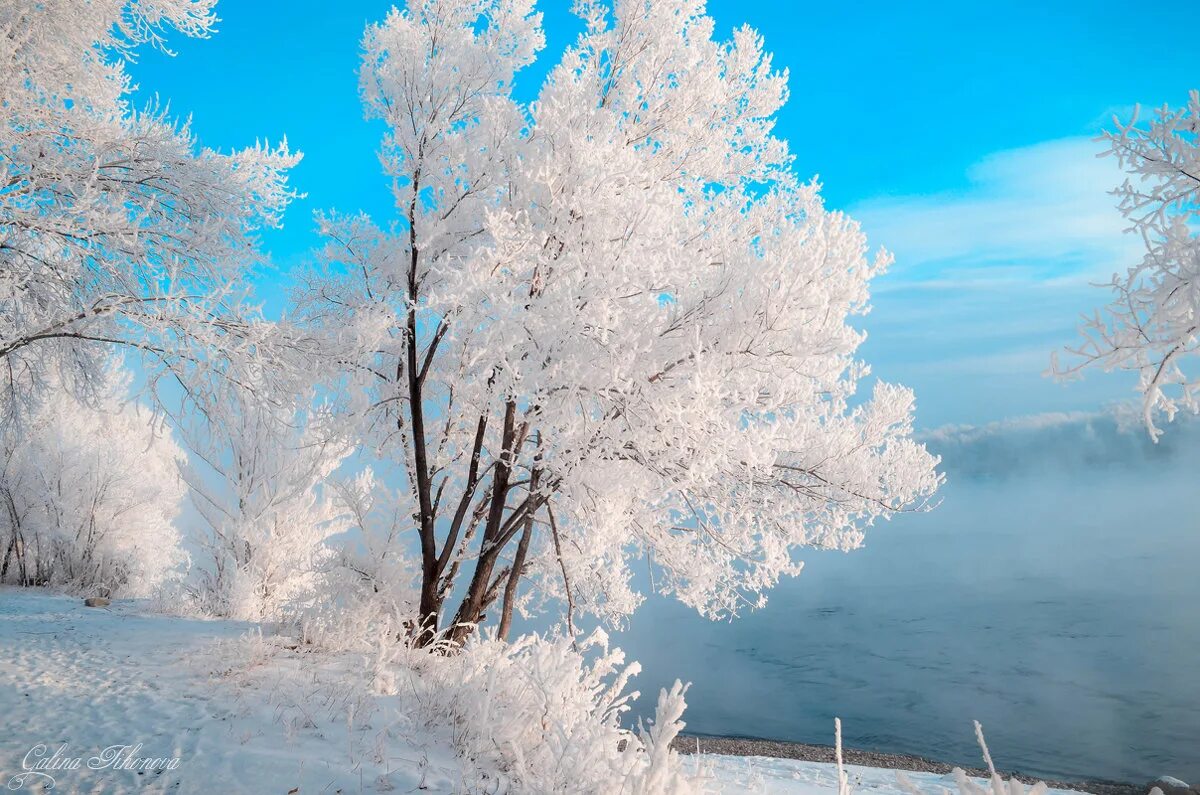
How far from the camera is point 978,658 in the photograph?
31.9 m

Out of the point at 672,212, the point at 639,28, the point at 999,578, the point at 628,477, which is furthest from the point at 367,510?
the point at 999,578

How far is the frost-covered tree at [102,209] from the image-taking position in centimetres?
579

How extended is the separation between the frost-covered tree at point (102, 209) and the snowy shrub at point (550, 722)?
3.66 meters

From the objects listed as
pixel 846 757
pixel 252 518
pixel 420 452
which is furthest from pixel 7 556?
pixel 846 757

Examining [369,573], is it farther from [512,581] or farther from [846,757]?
[846,757]

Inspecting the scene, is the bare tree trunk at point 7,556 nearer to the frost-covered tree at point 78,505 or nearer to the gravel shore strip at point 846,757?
the frost-covered tree at point 78,505

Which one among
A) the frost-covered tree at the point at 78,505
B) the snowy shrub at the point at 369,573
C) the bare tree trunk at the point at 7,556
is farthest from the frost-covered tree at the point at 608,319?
the bare tree trunk at the point at 7,556

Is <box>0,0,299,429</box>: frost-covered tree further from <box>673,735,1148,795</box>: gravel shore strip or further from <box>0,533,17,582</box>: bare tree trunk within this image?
<box>0,533,17,582</box>: bare tree trunk

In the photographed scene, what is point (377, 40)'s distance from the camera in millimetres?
7543

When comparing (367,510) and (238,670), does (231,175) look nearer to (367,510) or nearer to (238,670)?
(367,510)

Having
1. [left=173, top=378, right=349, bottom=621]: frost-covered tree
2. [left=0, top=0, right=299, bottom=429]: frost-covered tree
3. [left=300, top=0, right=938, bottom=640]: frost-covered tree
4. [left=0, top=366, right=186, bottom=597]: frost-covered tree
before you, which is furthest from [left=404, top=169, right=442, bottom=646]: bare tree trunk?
[left=0, top=366, right=186, bottom=597]: frost-covered tree

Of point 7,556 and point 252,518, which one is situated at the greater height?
point 252,518

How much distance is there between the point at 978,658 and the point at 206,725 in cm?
A: 3617

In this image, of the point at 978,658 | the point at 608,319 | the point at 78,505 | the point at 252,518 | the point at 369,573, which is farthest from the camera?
the point at 978,658
